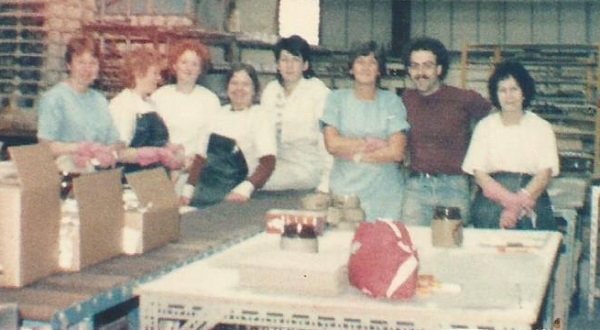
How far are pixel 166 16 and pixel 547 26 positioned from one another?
4185mm

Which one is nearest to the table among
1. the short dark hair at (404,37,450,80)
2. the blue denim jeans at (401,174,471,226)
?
the blue denim jeans at (401,174,471,226)

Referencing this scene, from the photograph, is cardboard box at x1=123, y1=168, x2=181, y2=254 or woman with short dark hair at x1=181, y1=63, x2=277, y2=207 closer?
cardboard box at x1=123, y1=168, x2=181, y2=254

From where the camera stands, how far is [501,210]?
3395mm

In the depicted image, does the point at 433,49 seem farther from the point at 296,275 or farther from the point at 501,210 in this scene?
the point at 296,275

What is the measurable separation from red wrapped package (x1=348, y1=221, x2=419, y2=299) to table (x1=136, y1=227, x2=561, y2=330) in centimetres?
3

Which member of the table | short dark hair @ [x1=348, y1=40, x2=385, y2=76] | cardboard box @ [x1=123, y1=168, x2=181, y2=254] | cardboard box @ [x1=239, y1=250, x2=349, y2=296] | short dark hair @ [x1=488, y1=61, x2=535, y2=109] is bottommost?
the table

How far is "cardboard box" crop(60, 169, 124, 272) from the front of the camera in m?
2.05

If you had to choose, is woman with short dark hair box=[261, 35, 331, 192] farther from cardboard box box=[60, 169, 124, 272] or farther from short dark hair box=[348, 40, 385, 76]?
cardboard box box=[60, 169, 124, 272]

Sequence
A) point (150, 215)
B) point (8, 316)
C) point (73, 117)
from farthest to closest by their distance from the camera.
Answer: point (73, 117) < point (150, 215) < point (8, 316)

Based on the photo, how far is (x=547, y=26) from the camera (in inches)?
343

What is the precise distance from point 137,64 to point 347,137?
102cm

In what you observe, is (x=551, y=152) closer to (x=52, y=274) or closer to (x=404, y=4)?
(x=52, y=274)

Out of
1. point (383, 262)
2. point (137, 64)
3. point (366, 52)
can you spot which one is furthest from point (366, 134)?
point (383, 262)

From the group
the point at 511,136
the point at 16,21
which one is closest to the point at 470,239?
the point at 511,136
